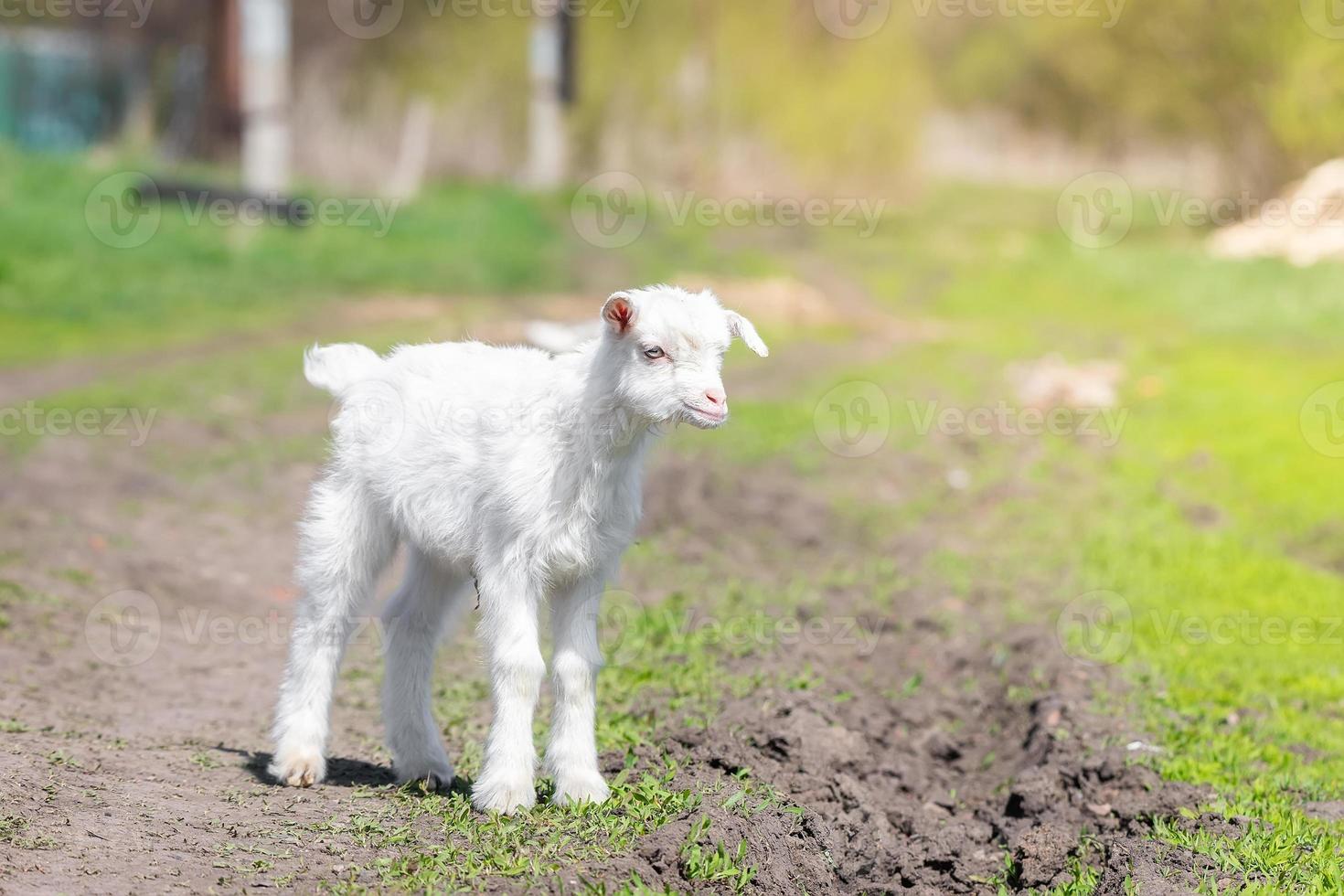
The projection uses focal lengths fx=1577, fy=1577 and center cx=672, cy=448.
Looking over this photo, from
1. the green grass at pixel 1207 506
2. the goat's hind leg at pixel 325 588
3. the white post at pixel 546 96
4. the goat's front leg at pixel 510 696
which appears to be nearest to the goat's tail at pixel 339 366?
the goat's hind leg at pixel 325 588

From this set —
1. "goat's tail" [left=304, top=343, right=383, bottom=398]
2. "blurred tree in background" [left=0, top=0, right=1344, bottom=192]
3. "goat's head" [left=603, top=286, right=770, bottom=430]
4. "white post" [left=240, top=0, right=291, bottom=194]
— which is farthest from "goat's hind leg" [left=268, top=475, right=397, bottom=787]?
"blurred tree in background" [left=0, top=0, right=1344, bottom=192]

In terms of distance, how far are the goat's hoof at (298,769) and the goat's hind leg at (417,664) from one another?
1.04ft

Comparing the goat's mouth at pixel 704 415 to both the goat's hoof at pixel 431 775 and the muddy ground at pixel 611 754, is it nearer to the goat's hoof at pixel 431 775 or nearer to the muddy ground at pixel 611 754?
the muddy ground at pixel 611 754

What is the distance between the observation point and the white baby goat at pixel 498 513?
5.84 metres

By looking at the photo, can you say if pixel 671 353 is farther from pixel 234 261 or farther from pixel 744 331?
pixel 234 261

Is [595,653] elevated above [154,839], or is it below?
above

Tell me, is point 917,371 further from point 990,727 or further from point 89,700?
point 89,700

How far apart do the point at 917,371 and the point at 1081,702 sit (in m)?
9.30

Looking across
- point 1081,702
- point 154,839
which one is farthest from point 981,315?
point 154,839

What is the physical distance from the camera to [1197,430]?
1471cm

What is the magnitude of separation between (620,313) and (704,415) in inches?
20.1

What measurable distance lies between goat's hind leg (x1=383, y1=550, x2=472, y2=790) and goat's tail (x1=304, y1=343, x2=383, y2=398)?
2.63 feet

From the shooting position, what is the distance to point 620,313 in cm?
577

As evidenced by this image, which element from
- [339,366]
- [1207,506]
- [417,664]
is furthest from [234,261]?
[417,664]
